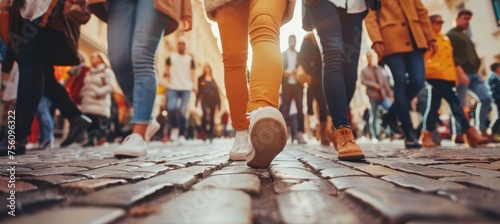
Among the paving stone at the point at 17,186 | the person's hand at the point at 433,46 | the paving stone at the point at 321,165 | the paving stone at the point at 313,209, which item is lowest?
the paving stone at the point at 321,165

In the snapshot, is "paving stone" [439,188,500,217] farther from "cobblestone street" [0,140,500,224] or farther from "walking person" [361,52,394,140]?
"walking person" [361,52,394,140]

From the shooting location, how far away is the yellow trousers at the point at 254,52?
1.53 meters

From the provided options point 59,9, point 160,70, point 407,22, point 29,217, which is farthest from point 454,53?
point 160,70

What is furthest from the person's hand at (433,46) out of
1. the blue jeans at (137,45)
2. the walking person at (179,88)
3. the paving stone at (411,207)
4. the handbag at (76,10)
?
the walking person at (179,88)

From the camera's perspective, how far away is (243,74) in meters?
2.09

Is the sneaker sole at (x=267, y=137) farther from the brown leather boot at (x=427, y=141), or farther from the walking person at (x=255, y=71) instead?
the brown leather boot at (x=427, y=141)

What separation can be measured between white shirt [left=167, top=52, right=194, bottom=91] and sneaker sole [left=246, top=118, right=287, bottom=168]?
5657 millimetres

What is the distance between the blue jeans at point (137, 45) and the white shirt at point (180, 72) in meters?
4.09

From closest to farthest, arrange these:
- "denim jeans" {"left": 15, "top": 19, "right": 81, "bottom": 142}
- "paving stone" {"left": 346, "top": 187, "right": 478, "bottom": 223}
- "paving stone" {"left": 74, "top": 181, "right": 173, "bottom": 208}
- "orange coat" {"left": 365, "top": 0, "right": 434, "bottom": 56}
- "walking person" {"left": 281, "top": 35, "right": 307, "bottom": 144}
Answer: "paving stone" {"left": 346, "top": 187, "right": 478, "bottom": 223}, "paving stone" {"left": 74, "top": 181, "right": 173, "bottom": 208}, "denim jeans" {"left": 15, "top": 19, "right": 81, "bottom": 142}, "orange coat" {"left": 365, "top": 0, "right": 434, "bottom": 56}, "walking person" {"left": 281, "top": 35, "right": 307, "bottom": 144}

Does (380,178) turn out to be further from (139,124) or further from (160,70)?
(160,70)

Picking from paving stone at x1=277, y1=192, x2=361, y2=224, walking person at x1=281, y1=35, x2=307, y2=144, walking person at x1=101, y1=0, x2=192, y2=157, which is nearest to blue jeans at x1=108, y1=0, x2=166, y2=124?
walking person at x1=101, y1=0, x2=192, y2=157

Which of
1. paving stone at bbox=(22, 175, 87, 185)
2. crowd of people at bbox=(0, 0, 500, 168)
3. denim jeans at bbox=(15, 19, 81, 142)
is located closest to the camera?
paving stone at bbox=(22, 175, 87, 185)

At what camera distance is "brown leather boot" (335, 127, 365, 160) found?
1.87m

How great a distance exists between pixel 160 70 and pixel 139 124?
23.0 m
